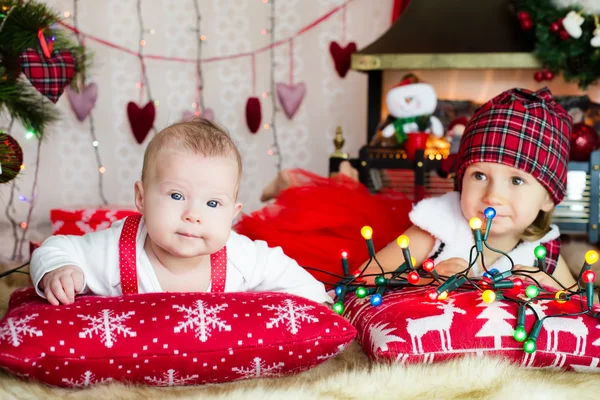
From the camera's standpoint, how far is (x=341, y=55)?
3.26 meters

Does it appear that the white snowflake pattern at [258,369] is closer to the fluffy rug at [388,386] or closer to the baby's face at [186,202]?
the fluffy rug at [388,386]

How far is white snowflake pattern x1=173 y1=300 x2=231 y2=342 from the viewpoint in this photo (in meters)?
1.02

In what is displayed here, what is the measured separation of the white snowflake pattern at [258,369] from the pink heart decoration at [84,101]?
243 centimetres

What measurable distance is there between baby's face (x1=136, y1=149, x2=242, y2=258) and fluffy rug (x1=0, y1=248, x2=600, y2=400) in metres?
0.25

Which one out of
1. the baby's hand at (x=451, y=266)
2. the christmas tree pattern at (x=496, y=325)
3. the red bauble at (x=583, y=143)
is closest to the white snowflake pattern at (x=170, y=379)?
the christmas tree pattern at (x=496, y=325)

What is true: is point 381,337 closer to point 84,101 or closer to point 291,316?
point 291,316

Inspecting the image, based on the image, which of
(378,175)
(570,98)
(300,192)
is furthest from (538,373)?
(570,98)

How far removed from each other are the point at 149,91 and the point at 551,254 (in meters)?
2.21

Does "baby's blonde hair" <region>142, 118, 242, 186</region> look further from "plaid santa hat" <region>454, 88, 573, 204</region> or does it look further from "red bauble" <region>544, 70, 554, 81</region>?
"red bauble" <region>544, 70, 554, 81</region>

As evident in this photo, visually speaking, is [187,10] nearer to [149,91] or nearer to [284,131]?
[149,91]

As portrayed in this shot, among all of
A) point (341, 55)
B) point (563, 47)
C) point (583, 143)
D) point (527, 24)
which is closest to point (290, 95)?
point (341, 55)

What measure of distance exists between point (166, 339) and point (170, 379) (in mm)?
68

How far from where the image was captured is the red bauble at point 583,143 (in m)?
2.19

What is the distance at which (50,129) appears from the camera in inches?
120
